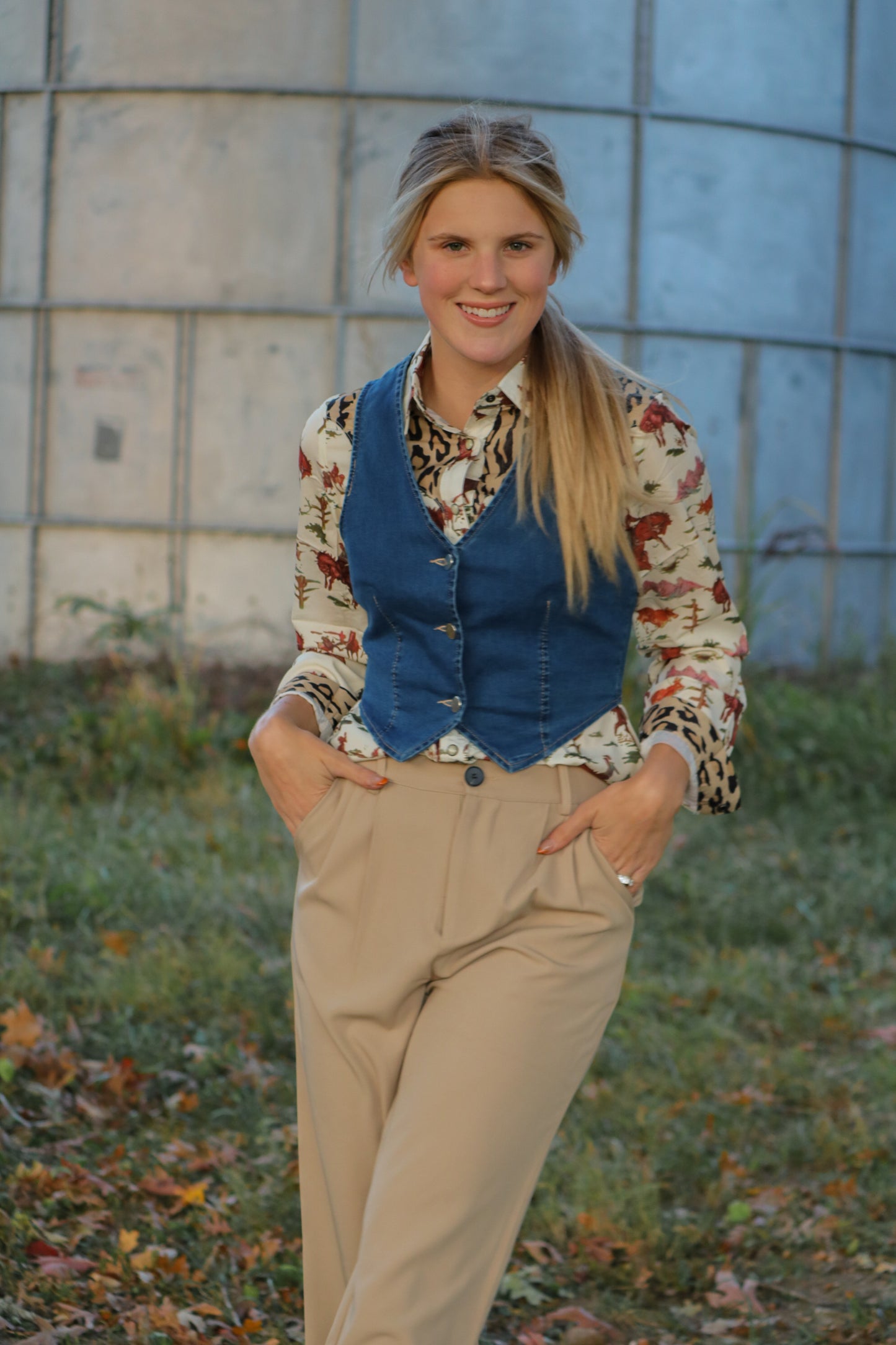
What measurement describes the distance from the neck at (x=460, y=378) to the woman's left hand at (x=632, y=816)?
2.01 ft

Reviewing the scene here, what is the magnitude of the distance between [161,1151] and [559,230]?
313 cm

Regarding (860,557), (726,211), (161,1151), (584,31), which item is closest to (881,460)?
(860,557)

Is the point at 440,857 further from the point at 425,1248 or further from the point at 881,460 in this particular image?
the point at 881,460

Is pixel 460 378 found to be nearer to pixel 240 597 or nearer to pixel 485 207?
pixel 485 207

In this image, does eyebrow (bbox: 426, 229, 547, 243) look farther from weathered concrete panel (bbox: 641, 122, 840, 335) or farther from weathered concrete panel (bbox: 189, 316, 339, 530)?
weathered concrete panel (bbox: 641, 122, 840, 335)

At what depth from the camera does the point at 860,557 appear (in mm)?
11172

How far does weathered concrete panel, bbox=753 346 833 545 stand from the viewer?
34.6 ft

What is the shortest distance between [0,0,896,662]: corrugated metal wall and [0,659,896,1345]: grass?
2.50 metres

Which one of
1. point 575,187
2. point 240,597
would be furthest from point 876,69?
point 240,597

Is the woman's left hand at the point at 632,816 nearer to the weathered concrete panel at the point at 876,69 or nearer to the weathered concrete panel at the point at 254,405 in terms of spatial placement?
the weathered concrete panel at the point at 254,405

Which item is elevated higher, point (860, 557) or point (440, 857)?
point (860, 557)

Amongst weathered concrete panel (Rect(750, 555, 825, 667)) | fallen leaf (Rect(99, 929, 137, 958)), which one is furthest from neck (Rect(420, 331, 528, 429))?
weathered concrete panel (Rect(750, 555, 825, 667))

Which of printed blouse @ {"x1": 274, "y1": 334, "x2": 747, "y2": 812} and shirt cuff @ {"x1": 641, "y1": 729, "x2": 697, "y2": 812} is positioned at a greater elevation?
printed blouse @ {"x1": 274, "y1": 334, "x2": 747, "y2": 812}

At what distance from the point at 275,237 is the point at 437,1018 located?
8381 mm
